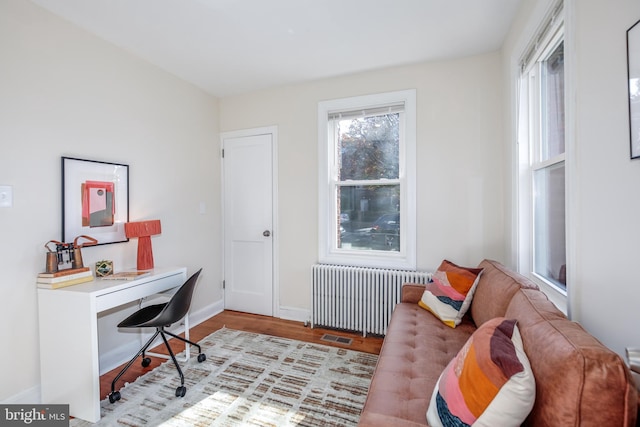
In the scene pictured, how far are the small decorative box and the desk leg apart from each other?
327 millimetres

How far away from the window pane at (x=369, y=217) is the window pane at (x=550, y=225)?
3.97 ft

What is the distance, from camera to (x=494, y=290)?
1.74 m

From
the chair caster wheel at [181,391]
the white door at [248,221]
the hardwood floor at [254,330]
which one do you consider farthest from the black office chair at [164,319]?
the white door at [248,221]

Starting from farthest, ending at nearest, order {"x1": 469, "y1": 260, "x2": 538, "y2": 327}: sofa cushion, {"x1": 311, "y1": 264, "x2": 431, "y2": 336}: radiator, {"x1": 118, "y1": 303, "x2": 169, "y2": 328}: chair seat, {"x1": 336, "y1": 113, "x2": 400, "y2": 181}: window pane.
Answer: {"x1": 336, "y1": 113, "x2": 400, "y2": 181}: window pane → {"x1": 311, "y1": 264, "x2": 431, "y2": 336}: radiator → {"x1": 118, "y1": 303, "x2": 169, "y2": 328}: chair seat → {"x1": 469, "y1": 260, "x2": 538, "y2": 327}: sofa cushion

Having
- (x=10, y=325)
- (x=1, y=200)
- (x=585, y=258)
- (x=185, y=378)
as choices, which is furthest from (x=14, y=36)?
(x=585, y=258)

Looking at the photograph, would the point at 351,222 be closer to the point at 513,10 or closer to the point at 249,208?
the point at 249,208

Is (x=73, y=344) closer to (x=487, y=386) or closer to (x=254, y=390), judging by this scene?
(x=254, y=390)

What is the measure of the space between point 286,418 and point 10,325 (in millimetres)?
1846

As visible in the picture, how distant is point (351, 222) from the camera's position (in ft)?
10.5

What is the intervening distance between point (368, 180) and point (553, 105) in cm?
163

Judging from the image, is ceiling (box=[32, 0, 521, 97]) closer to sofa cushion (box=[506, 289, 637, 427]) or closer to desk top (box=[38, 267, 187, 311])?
desk top (box=[38, 267, 187, 311])

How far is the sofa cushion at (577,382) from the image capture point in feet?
2.47

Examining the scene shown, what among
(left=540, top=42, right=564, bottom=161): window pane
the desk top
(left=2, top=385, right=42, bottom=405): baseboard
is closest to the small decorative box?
the desk top

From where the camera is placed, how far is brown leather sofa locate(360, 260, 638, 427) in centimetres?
77
